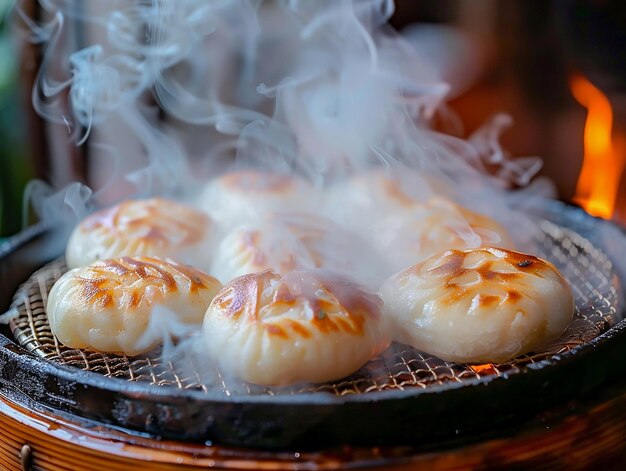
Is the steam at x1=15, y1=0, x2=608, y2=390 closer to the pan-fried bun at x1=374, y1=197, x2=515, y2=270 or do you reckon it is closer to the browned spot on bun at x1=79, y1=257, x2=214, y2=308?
the pan-fried bun at x1=374, y1=197, x2=515, y2=270

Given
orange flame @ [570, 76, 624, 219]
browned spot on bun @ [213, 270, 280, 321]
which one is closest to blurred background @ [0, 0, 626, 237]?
orange flame @ [570, 76, 624, 219]

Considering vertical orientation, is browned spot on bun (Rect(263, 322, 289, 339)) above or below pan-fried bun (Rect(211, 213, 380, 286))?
above

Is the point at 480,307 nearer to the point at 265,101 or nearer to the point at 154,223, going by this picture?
the point at 154,223

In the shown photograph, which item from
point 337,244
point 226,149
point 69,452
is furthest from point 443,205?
point 226,149

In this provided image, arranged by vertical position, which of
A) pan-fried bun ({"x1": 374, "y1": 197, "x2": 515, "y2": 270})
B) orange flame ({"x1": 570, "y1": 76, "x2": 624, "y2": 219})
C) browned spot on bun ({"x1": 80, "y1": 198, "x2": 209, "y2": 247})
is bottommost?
orange flame ({"x1": 570, "y1": 76, "x2": 624, "y2": 219})

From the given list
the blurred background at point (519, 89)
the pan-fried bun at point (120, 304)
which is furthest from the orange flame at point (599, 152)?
the pan-fried bun at point (120, 304)

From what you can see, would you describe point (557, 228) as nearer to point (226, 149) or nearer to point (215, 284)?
point (215, 284)

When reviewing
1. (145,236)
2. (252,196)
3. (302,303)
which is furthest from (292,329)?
(252,196)
